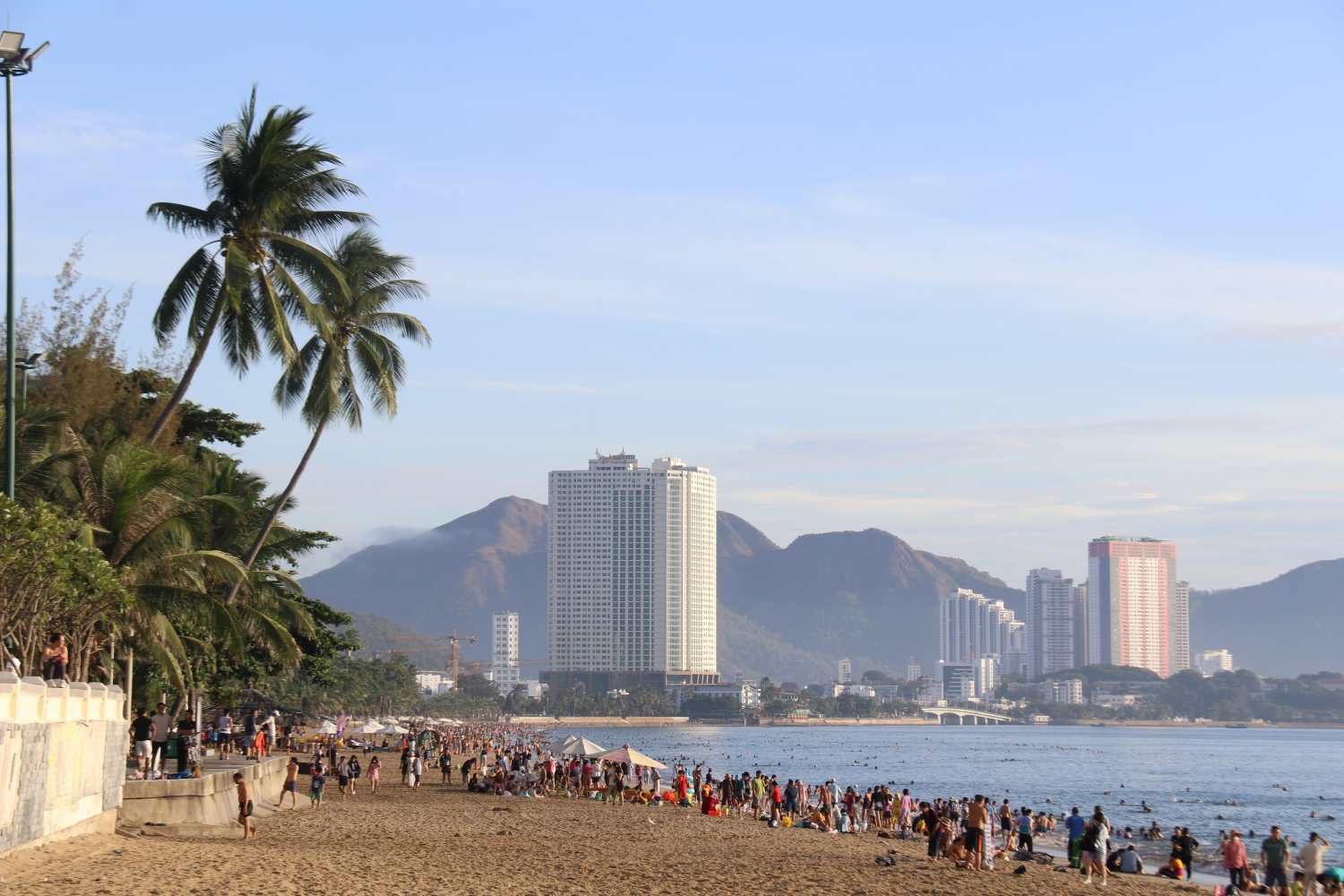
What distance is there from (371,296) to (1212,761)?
108 m

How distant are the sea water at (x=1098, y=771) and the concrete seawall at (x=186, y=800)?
2922cm

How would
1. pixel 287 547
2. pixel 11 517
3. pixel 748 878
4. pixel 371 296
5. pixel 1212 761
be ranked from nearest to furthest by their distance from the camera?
pixel 11 517, pixel 748 878, pixel 371 296, pixel 287 547, pixel 1212 761

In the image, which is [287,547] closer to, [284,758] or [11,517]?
[284,758]

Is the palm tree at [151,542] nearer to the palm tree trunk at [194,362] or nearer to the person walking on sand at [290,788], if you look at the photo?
the palm tree trunk at [194,362]

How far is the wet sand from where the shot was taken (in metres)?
16.7

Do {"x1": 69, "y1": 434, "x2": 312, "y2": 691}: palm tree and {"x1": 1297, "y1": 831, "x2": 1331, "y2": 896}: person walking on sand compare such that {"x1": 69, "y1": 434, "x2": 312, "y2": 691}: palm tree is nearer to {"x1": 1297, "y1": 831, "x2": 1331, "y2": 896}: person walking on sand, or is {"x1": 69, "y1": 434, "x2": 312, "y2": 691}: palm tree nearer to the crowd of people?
the crowd of people

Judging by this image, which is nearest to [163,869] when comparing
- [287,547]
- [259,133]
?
[259,133]

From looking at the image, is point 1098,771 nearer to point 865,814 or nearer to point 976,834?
point 865,814

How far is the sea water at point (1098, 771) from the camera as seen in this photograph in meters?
62.2

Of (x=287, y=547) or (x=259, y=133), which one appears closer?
(x=259, y=133)

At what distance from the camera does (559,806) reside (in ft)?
119

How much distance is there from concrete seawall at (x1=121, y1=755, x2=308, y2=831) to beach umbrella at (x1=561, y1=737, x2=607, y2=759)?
22878 mm

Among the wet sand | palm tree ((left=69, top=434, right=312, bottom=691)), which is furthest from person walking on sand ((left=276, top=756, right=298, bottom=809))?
palm tree ((left=69, top=434, right=312, bottom=691))

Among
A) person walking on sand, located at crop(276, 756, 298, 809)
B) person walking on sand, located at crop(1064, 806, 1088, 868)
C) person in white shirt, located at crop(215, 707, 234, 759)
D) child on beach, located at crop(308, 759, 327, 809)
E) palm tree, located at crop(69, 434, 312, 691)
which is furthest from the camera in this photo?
person in white shirt, located at crop(215, 707, 234, 759)
